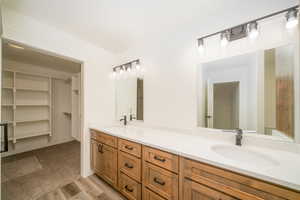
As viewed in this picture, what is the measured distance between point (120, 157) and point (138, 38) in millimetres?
1827

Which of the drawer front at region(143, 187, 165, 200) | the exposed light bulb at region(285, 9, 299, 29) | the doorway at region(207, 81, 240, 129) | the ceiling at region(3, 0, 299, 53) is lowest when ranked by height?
the drawer front at region(143, 187, 165, 200)

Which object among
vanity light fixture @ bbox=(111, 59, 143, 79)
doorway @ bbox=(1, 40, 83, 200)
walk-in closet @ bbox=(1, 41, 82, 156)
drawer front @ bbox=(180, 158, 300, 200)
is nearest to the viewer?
drawer front @ bbox=(180, 158, 300, 200)

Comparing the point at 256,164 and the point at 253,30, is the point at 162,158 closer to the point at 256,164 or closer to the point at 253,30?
the point at 256,164

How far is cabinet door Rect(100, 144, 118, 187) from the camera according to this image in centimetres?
159

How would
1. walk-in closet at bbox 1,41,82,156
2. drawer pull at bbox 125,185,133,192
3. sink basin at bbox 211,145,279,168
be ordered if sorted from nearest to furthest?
sink basin at bbox 211,145,279,168, drawer pull at bbox 125,185,133,192, walk-in closet at bbox 1,41,82,156

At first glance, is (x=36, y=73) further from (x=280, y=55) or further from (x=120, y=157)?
(x=280, y=55)

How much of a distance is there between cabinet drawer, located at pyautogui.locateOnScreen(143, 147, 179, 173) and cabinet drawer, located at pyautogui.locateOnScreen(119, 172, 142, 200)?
374 millimetres

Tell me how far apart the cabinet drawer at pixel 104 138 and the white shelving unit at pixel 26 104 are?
2.36 meters

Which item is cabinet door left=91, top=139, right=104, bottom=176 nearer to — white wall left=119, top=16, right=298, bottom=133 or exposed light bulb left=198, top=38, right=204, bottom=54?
white wall left=119, top=16, right=298, bottom=133

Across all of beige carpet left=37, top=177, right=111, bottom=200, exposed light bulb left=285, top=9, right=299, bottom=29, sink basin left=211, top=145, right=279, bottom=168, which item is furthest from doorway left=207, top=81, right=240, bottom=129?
beige carpet left=37, top=177, right=111, bottom=200

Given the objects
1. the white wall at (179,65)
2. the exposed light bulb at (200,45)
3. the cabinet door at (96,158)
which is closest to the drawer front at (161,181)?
the white wall at (179,65)

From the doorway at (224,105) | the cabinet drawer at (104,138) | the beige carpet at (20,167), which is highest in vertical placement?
the doorway at (224,105)

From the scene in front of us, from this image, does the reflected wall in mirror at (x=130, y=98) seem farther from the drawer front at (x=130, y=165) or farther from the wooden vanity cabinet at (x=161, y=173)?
the wooden vanity cabinet at (x=161, y=173)

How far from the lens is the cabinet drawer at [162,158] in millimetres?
1014
